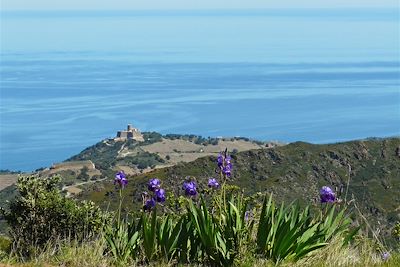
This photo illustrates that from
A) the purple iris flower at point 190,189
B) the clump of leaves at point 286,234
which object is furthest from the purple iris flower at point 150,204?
the clump of leaves at point 286,234

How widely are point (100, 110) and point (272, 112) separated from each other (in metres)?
42.6

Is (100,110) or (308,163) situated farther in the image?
(100,110)

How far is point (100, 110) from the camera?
18762 centimetres

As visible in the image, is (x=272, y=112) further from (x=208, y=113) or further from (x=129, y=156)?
(x=129, y=156)

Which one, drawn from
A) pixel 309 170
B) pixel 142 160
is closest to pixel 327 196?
pixel 309 170

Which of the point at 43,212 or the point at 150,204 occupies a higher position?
the point at 150,204

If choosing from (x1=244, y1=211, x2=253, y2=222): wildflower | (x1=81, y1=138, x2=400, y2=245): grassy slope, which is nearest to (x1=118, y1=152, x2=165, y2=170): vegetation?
(x1=81, y1=138, x2=400, y2=245): grassy slope

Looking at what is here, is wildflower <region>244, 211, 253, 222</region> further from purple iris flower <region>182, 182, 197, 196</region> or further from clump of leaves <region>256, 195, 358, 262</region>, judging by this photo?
purple iris flower <region>182, 182, 197, 196</region>

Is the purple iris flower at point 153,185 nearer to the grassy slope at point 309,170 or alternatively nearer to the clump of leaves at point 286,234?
the clump of leaves at point 286,234

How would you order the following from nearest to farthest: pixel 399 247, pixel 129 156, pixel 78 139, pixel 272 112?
pixel 399 247 < pixel 129 156 < pixel 78 139 < pixel 272 112

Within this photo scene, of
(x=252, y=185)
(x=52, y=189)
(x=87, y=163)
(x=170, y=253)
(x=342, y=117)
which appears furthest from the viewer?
(x=342, y=117)

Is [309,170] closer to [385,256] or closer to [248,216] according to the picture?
[248,216]

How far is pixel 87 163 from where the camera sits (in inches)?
3219

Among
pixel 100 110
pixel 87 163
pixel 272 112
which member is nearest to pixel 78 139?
pixel 100 110
